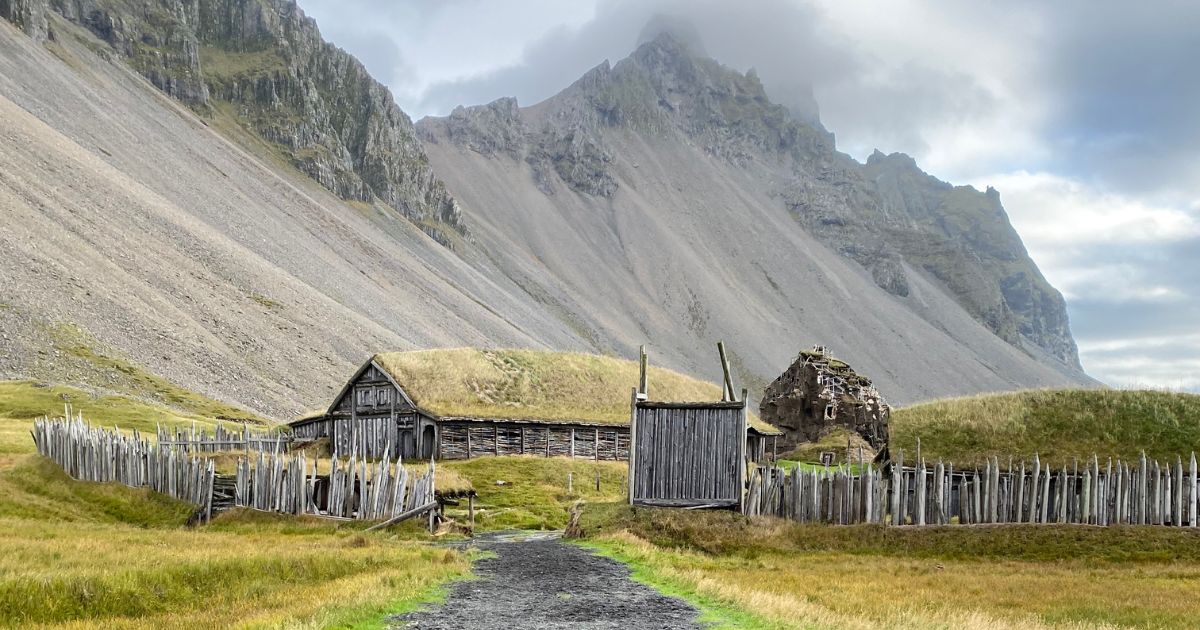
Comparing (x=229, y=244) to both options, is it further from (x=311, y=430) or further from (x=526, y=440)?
(x=526, y=440)

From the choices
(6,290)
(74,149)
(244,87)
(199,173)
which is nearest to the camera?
(6,290)

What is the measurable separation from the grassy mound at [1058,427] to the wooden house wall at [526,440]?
1864cm

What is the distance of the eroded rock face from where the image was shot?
558 ft

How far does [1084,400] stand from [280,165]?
163m

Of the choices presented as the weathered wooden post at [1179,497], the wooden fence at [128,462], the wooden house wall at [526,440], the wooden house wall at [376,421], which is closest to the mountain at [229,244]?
the wooden house wall at [376,421]

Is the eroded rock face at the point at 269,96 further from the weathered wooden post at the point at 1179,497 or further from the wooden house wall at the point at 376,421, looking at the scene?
the weathered wooden post at the point at 1179,497

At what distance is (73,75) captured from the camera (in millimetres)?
132875

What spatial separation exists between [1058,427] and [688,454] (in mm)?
13174

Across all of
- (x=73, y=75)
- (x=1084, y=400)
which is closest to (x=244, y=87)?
(x=73, y=75)

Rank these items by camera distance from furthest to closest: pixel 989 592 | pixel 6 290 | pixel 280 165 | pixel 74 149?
pixel 280 165 → pixel 74 149 → pixel 6 290 → pixel 989 592

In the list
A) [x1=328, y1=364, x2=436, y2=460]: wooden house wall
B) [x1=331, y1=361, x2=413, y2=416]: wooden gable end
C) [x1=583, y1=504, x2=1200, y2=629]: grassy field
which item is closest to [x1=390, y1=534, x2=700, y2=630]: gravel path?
[x1=583, y1=504, x2=1200, y2=629]: grassy field

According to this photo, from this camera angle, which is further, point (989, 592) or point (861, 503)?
point (861, 503)

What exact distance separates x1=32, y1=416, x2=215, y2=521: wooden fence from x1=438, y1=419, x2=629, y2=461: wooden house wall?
1575cm

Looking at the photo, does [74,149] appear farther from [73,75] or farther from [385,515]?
[385,515]
